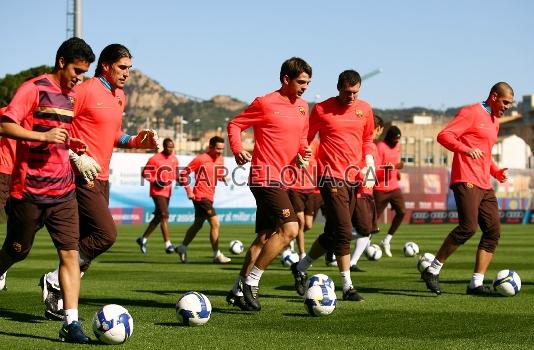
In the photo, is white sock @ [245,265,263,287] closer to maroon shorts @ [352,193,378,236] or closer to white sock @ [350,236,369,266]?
maroon shorts @ [352,193,378,236]

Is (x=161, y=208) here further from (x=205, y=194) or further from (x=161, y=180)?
(x=205, y=194)

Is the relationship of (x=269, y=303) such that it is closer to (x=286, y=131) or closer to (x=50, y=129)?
(x=286, y=131)

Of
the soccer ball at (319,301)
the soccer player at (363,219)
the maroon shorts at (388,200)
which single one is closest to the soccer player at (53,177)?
the soccer ball at (319,301)

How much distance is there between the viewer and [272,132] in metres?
10.5

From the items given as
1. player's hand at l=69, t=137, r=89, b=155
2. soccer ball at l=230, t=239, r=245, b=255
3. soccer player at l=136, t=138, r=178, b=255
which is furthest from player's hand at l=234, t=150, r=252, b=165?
soccer player at l=136, t=138, r=178, b=255

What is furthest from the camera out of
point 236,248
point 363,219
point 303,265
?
point 236,248

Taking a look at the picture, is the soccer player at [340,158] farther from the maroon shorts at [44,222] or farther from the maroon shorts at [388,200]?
the maroon shorts at [388,200]

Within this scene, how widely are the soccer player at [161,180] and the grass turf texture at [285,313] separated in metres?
4.20

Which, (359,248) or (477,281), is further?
(359,248)

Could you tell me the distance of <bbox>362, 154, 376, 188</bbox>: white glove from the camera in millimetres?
12297

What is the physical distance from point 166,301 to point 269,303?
1.18m

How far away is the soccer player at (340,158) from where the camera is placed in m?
11.3

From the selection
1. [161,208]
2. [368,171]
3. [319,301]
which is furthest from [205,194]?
[319,301]

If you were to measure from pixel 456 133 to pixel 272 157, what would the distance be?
2.44 m
